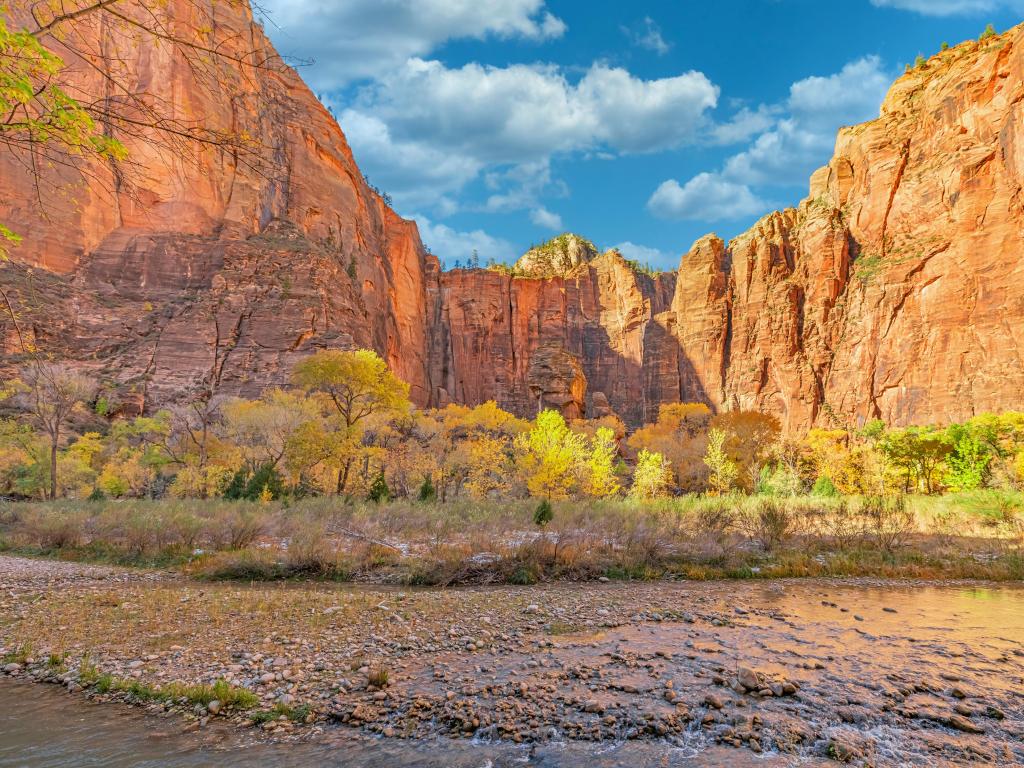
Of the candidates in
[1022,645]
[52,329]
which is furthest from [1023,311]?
[52,329]

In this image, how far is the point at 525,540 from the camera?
14.8 meters

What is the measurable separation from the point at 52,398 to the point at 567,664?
34879 mm

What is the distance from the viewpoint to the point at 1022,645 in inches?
300

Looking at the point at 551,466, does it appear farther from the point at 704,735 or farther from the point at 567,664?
the point at 704,735

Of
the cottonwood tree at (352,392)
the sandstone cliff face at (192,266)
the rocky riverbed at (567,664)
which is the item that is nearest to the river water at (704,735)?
the rocky riverbed at (567,664)

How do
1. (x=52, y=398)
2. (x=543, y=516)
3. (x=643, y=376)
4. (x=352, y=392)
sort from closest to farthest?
(x=543, y=516)
(x=352, y=392)
(x=52, y=398)
(x=643, y=376)

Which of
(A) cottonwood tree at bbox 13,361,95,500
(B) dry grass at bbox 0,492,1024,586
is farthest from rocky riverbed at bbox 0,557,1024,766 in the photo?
(A) cottonwood tree at bbox 13,361,95,500

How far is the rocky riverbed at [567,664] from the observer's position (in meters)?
4.82

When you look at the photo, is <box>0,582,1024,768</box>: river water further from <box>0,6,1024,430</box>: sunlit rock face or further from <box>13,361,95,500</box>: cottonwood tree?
<box>0,6,1024,430</box>: sunlit rock face

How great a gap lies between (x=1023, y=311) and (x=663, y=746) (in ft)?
205

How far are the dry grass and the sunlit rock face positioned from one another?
2345cm

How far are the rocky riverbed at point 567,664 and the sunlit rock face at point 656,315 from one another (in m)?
30.0

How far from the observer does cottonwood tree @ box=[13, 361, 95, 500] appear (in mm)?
25688

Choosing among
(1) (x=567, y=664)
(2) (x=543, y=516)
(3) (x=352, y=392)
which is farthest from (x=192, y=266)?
(1) (x=567, y=664)
